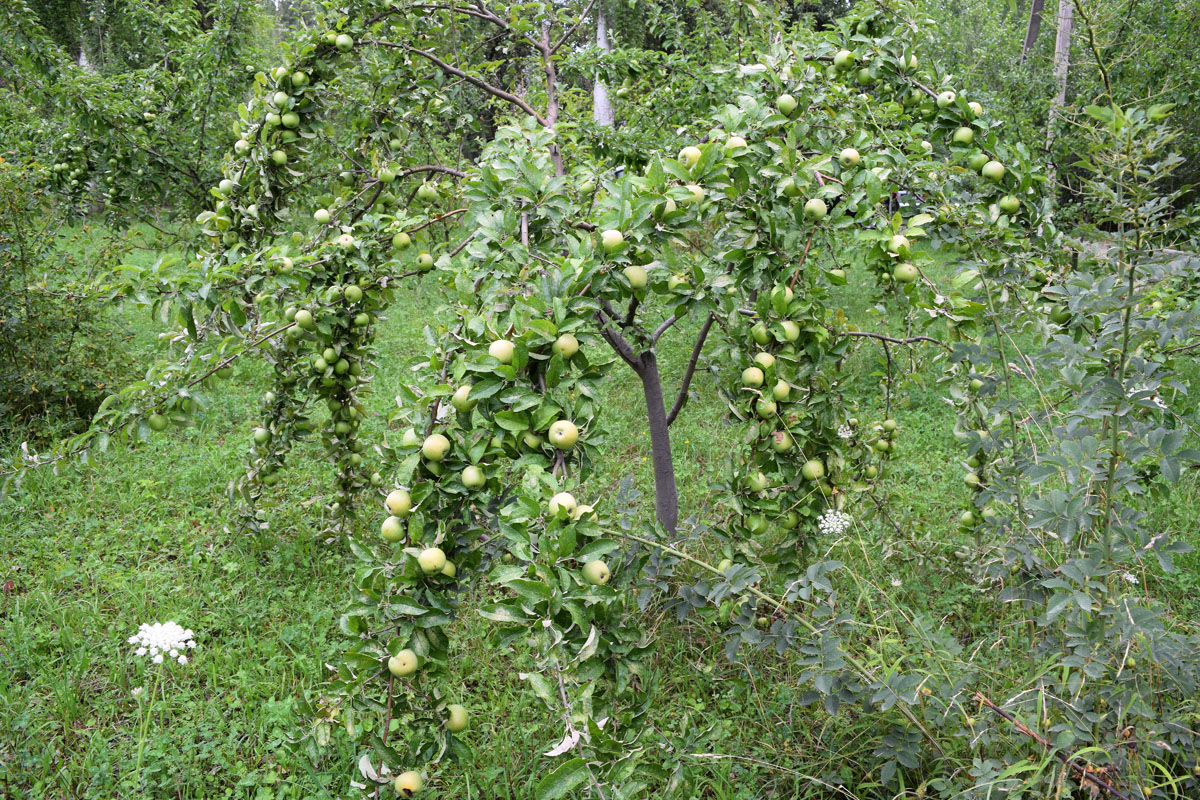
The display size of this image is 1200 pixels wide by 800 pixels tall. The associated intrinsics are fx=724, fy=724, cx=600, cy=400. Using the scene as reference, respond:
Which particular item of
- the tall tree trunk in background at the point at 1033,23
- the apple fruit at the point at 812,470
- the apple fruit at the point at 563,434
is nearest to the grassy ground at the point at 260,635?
the apple fruit at the point at 812,470

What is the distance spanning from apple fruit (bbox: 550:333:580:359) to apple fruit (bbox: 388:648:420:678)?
65cm

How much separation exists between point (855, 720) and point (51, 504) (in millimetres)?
3702

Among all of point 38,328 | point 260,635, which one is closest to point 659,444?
point 260,635

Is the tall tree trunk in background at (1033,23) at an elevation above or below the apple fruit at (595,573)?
above

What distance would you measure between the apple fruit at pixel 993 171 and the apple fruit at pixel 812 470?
0.87 metres

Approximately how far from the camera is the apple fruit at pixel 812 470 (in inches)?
72.1

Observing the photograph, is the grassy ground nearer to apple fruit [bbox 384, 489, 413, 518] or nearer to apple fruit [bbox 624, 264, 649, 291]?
apple fruit [bbox 624, 264, 649, 291]

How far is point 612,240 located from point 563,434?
0.42 m

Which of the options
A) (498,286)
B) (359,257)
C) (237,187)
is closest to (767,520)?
(498,286)

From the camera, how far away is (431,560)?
1393 millimetres

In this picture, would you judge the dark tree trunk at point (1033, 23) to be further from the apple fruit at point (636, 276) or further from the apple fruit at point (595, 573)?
the apple fruit at point (595, 573)

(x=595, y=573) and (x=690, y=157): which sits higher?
(x=690, y=157)

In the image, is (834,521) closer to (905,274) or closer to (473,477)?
(905,274)

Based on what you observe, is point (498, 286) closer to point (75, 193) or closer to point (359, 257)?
point (359, 257)
